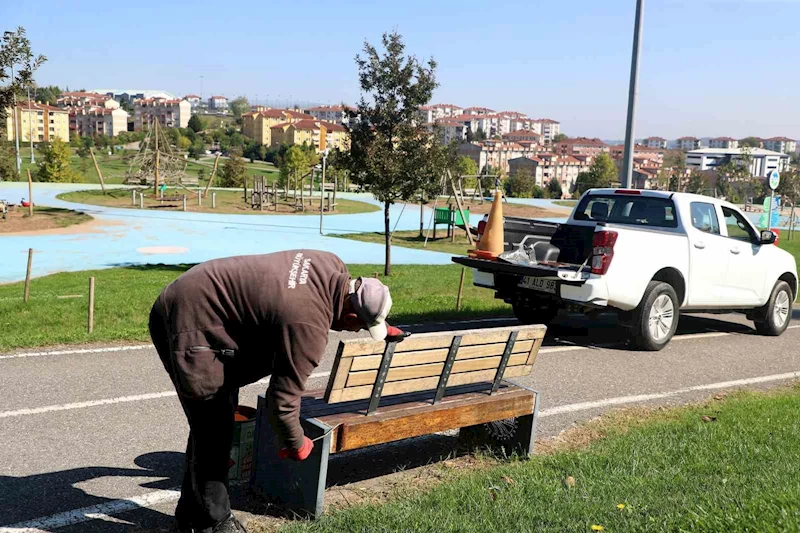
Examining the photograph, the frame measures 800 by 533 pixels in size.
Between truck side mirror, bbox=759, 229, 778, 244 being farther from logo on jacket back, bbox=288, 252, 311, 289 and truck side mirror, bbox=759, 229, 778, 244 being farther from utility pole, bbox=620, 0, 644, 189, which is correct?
logo on jacket back, bbox=288, 252, 311, 289

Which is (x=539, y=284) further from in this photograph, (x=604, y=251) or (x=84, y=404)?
(x=84, y=404)

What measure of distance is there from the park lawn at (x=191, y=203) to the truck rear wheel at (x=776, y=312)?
95.9 ft

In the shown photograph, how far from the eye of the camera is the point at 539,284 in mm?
9352

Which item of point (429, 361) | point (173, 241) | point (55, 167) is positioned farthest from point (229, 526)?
point (55, 167)

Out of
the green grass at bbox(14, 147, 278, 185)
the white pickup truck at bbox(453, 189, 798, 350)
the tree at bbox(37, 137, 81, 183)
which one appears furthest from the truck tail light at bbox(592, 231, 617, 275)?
the green grass at bbox(14, 147, 278, 185)

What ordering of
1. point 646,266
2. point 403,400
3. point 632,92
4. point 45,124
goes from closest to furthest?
1. point 403,400
2. point 646,266
3. point 632,92
4. point 45,124

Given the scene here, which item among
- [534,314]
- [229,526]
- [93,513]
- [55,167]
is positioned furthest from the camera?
[55,167]

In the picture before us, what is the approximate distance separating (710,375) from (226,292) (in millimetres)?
6740

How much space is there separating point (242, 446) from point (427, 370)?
121 centimetres

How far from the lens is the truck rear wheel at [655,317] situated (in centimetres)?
962

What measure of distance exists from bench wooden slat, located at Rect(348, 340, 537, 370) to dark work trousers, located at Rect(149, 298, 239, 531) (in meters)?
0.77

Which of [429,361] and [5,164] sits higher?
[5,164]

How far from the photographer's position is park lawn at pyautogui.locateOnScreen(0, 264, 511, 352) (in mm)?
9016

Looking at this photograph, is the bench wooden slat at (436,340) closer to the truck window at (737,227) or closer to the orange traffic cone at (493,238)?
the orange traffic cone at (493,238)
